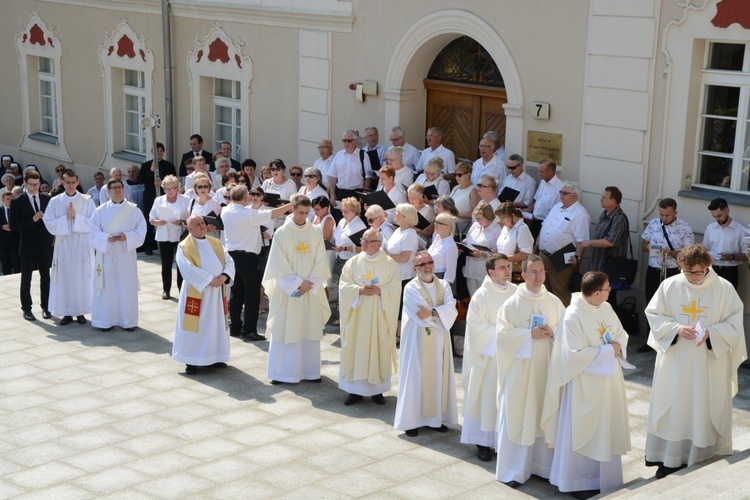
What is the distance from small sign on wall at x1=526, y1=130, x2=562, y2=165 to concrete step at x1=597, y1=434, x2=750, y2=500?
4851 millimetres

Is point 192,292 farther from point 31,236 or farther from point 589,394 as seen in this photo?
point 589,394

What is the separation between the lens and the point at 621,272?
1111 centimetres

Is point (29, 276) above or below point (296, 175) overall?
below

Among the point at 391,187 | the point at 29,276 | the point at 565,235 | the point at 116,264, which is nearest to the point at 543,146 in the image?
the point at 565,235

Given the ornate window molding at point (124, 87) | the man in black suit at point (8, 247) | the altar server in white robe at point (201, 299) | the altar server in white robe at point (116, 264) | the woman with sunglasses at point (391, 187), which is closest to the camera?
the altar server in white robe at point (201, 299)

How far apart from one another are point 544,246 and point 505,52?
2.71 metres

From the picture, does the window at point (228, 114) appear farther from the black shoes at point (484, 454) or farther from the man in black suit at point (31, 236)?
the black shoes at point (484, 454)

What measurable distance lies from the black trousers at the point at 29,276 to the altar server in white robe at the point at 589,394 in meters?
7.26

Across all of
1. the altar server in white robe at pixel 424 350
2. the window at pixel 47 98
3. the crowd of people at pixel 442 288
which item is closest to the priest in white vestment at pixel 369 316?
the crowd of people at pixel 442 288

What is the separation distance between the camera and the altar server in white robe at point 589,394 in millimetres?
7523

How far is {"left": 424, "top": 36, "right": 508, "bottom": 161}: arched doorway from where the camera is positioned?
1382 cm

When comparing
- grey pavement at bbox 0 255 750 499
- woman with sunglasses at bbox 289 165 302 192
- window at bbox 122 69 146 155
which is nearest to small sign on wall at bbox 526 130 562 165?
grey pavement at bbox 0 255 750 499

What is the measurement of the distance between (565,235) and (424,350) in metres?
3.14

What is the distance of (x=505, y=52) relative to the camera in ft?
42.3
